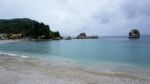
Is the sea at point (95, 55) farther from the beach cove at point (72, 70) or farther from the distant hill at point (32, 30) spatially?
the distant hill at point (32, 30)

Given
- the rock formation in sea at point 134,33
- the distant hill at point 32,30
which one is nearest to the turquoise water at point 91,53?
the distant hill at point 32,30

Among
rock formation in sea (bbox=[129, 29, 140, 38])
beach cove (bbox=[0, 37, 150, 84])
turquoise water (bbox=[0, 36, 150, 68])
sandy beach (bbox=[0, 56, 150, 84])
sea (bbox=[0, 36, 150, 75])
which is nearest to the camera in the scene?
sandy beach (bbox=[0, 56, 150, 84])

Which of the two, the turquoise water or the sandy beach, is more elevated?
the sandy beach

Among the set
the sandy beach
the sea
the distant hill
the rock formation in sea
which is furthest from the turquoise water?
the rock formation in sea

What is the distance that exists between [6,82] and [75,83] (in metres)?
5.07

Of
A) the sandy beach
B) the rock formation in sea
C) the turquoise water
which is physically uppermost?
the rock formation in sea

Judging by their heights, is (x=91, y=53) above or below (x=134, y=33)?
below

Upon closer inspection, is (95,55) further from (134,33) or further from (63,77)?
(134,33)

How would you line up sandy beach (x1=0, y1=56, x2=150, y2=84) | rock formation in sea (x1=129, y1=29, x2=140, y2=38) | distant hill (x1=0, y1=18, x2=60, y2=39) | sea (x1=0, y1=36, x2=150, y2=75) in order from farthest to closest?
rock formation in sea (x1=129, y1=29, x2=140, y2=38) < distant hill (x1=0, y1=18, x2=60, y2=39) < sea (x1=0, y1=36, x2=150, y2=75) < sandy beach (x1=0, y1=56, x2=150, y2=84)

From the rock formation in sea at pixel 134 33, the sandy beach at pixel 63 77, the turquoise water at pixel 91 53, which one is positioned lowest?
the turquoise water at pixel 91 53

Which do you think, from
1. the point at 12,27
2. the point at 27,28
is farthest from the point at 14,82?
the point at 12,27

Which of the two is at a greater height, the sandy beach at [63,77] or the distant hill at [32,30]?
the distant hill at [32,30]

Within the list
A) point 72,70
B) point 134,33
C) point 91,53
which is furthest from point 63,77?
point 134,33

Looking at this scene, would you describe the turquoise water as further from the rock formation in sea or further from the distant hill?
the rock formation in sea
